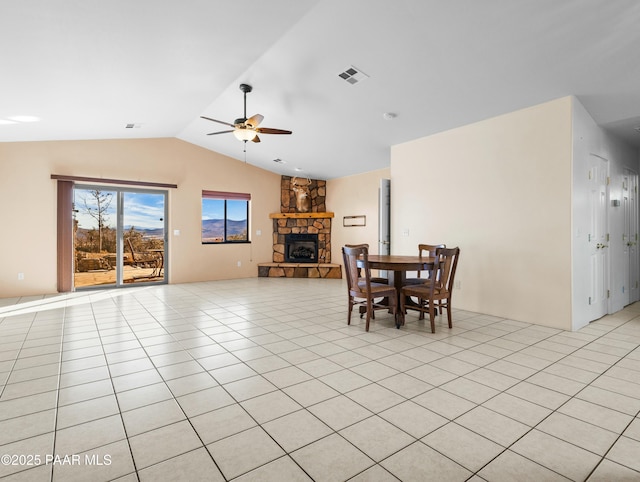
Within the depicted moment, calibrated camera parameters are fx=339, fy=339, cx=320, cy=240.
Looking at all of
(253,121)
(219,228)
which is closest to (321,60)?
(253,121)

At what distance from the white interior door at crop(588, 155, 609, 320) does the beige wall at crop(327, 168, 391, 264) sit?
144 inches

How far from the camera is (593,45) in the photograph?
2912 millimetres

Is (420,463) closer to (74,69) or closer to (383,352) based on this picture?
(383,352)

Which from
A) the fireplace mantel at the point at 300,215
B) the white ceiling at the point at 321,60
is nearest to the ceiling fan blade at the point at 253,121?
the white ceiling at the point at 321,60

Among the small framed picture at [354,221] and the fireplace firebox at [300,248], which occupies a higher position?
the small framed picture at [354,221]

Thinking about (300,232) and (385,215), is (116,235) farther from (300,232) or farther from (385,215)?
(385,215)

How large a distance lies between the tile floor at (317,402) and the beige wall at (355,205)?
3.97 metres

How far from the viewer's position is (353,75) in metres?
3.94

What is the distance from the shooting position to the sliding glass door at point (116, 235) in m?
6.56

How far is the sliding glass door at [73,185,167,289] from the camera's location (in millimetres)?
6559

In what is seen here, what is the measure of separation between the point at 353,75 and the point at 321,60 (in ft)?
1.39

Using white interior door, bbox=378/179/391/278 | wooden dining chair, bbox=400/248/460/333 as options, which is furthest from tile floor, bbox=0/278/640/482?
white interior door, bbox=378/179/391/278

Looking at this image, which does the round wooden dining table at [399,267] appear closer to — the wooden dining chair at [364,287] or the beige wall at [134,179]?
the wooden dining chair at [364,287]

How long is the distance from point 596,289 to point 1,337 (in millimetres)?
6729
